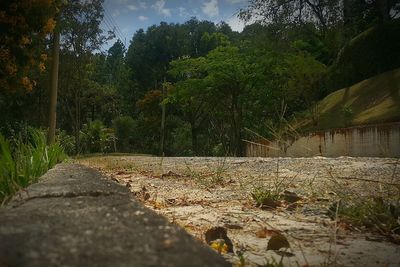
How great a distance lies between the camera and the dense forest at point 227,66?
10.0 metres

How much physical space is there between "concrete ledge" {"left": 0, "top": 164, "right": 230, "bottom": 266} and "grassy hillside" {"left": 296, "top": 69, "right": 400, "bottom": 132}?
11535 millimetres

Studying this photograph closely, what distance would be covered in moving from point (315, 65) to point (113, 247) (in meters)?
20.0

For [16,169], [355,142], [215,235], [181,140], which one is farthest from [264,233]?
[181,140]

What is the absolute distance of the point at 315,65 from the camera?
20.1 metres

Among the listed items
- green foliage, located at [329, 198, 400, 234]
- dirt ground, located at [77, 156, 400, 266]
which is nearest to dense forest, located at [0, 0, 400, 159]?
dirt ground, located at [77, 156, 400, 266]

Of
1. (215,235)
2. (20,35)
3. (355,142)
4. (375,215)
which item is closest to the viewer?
(215,235)

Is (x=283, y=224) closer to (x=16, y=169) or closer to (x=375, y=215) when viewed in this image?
(x=375, y=215)

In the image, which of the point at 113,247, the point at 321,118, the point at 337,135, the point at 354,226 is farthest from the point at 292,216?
the point at 321,118

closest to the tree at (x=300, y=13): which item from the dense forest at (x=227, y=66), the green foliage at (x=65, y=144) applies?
the dense forest at (x=227, y=66)

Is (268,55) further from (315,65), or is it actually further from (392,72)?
(392,72)

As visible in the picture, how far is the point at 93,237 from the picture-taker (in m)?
1.17

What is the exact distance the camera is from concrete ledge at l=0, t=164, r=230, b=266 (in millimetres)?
1004

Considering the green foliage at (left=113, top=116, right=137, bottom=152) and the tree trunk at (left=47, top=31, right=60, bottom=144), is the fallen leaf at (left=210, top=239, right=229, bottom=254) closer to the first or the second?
the tree trunk at (left=47, top=31, right=60, bottom=144)

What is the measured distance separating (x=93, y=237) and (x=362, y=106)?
15.2 m
